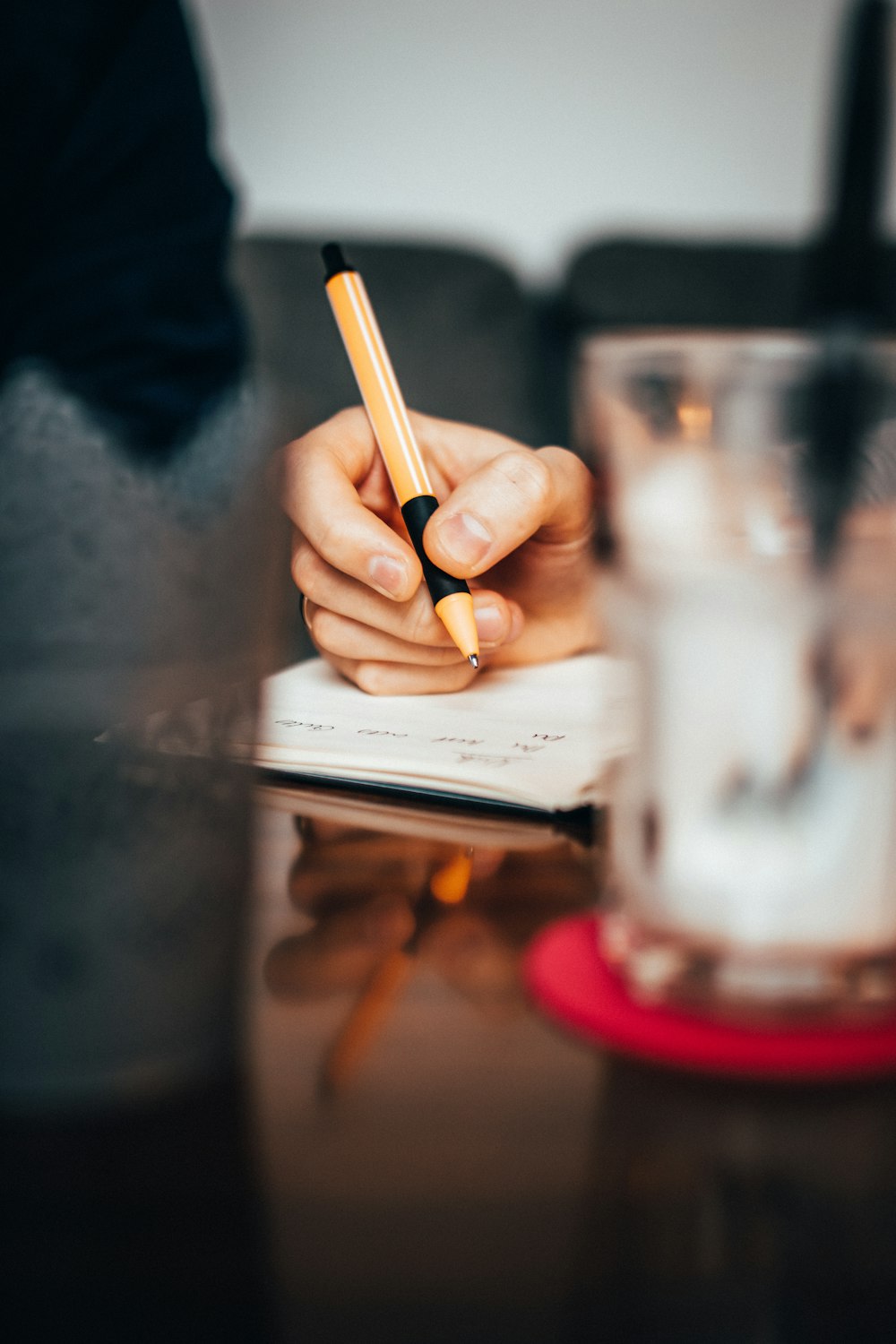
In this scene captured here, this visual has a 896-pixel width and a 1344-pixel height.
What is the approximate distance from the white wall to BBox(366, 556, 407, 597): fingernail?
0.91 m

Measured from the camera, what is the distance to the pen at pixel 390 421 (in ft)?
1.20

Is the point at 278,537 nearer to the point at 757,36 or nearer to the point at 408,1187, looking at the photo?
the point at 408,1187

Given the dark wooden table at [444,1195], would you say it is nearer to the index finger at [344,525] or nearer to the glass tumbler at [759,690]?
the glass tumbler at [759,690]

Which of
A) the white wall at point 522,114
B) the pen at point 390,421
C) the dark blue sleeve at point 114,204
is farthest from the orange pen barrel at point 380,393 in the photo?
the white wall at point 522,114

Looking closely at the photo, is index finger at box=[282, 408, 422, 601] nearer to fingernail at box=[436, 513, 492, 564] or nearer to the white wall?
fingernail at box=[436, 513, 492, 564]

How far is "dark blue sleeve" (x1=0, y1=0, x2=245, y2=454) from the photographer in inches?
27.2

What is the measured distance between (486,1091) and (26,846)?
7 cm

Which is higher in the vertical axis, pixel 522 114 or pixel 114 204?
pixel 522 114

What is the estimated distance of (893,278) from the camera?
119cm

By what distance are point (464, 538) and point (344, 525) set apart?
0.16 feet

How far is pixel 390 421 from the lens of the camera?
0.40 meters

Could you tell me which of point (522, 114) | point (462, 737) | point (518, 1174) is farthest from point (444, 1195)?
point (522, 114)

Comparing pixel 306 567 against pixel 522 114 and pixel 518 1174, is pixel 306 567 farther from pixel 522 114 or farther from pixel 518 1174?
pixel 522 114

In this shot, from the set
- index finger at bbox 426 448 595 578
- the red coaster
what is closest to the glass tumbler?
the red coaster
